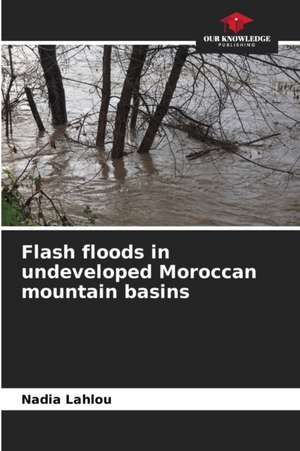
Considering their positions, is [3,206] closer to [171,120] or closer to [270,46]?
[270,46]

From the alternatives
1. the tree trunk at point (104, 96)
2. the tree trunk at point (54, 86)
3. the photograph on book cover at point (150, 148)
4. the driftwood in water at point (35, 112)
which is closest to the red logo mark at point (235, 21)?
the photograph on book cover at point (150, 148)

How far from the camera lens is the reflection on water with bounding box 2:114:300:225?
26.4ft

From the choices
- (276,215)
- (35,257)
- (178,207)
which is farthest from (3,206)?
(276,215)

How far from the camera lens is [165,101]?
30.2 feet

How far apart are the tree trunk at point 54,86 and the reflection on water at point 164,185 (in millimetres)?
Answer: 532

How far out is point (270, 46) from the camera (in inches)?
209

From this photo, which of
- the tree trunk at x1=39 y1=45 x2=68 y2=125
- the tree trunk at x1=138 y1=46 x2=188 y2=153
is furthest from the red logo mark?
the tree trunk at x1=39 y1=45 x2=68 y2=125

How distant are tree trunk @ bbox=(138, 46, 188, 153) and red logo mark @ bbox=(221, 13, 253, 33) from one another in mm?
3028

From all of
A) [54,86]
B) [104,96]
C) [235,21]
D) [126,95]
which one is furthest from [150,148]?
[235,21]

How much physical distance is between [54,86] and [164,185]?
3293mm

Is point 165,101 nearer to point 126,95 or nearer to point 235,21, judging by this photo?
point 126,95

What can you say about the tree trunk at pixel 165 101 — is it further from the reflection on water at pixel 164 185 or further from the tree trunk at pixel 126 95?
the tree trunk at pixel 126 95

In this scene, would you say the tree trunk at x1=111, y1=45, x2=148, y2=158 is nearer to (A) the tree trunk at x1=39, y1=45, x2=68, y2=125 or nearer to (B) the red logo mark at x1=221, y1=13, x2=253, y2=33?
(A) the tree trunk at x1=39, y1=45, x2=68, y2=125

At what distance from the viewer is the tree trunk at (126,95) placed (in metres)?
8.54
